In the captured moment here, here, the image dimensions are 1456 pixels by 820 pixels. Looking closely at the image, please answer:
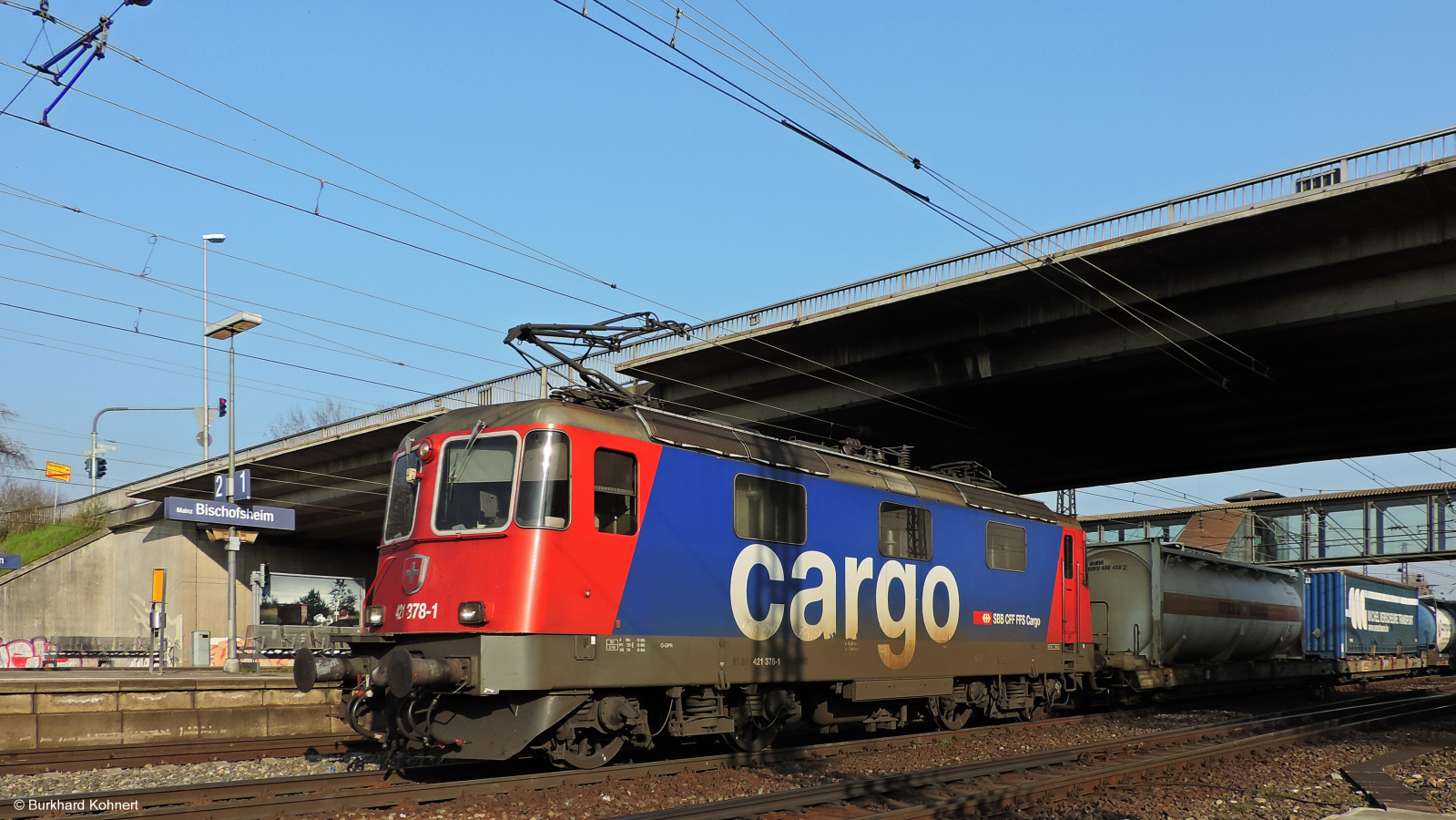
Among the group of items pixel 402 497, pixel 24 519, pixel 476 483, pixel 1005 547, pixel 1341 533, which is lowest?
pixel 1341 533

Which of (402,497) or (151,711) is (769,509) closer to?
(402,497)

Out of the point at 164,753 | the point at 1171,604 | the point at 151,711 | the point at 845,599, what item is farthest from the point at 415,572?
the point at 1171,604

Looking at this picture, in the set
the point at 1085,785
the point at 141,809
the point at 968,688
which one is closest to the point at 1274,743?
the point at 968,688

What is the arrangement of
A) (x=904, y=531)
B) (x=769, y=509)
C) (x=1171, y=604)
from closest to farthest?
(x=769, y=509)
(x=904, y=531)
(x=1171, y=604)

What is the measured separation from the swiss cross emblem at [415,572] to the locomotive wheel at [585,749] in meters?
2.07

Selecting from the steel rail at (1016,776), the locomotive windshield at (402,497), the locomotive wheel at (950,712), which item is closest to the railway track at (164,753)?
the locomotive windshield at (402,497)

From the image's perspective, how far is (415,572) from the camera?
11.0 metres

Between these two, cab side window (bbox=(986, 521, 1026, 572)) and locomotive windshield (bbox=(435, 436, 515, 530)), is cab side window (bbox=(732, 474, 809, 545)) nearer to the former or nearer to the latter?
locomotive windshield (bbox=(435, 436, 515, 530))

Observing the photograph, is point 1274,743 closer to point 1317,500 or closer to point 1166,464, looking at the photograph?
point 1166,464

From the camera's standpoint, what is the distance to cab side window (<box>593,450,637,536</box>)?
435 inches

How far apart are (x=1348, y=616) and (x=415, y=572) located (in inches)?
1159

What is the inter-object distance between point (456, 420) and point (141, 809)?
14.9ft

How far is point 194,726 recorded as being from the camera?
52.0ft

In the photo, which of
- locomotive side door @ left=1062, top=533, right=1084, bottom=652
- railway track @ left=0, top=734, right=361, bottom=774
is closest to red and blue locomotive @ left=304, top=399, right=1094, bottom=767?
railway track @ left=0, top=734, right=361, bottom=774
